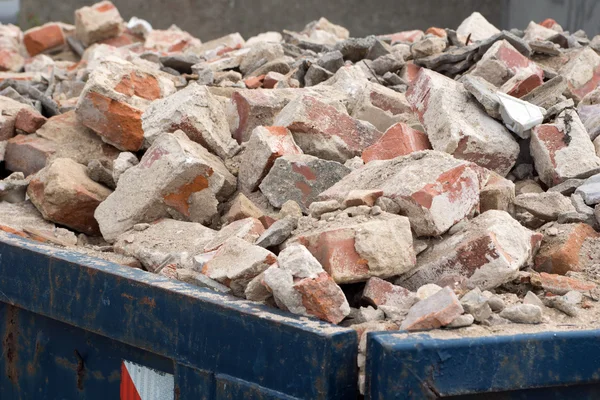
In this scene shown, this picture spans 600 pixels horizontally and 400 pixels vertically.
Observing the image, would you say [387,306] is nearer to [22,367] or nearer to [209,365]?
[209,365]

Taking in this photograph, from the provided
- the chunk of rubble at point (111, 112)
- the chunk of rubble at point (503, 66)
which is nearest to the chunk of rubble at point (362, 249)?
the chunk of rubble at point (111, 112)

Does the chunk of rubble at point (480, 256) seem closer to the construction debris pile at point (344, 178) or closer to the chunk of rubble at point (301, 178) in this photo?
the construction debris pile at point (344, 178)

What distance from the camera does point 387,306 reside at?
75.3 inches

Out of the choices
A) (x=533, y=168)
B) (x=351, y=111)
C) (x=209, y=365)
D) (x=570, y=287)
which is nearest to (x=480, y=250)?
(x=570, y=287)

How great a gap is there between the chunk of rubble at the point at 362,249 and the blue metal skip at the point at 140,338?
0.25 m

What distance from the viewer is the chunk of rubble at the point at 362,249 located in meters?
2.03

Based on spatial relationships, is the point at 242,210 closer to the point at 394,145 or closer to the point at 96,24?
the point at 394,145

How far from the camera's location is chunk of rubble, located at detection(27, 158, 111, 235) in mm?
2785

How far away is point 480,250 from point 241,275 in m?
0.58

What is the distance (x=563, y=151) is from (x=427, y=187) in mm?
753

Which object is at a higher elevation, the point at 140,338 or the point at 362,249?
the point at 362,249

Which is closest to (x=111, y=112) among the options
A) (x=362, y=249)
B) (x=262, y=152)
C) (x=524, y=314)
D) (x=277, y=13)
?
(x=262, y=152)

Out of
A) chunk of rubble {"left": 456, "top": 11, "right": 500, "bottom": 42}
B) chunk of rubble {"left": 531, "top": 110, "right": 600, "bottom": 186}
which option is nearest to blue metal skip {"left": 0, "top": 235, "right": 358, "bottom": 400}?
chunk of rubble {"left": 531, "top": 110, "right": 600, "bottom": 186}

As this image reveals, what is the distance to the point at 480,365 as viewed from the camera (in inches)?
63.3
